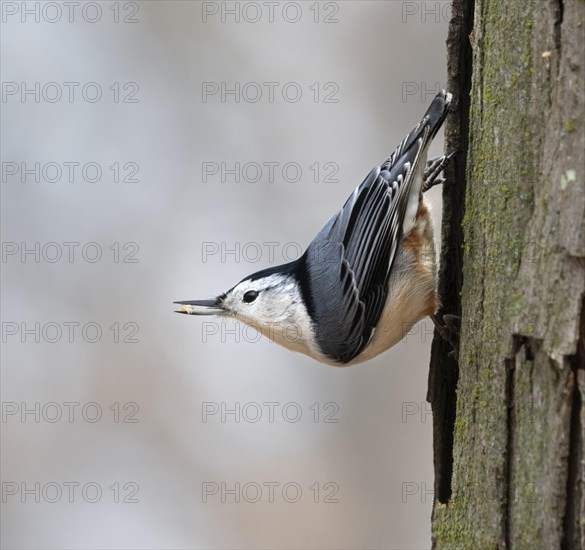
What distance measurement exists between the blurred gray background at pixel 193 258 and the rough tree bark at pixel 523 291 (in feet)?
5.75

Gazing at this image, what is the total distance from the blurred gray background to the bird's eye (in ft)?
3.17

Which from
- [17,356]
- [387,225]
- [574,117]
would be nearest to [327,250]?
[387,225]

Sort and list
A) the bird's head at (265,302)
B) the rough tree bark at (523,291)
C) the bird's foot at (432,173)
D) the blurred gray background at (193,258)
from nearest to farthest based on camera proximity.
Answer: the rough tree bark at (523,291), the bird's foot at (432,173), the bird's head at (265,302), the blurred gray background at (193,258)

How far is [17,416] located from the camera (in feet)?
11.8

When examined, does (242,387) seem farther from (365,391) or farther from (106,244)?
(106,244)

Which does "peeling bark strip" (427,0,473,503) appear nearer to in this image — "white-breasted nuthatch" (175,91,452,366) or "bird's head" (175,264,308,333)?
"white-breasted nuthatch" (175,91,452,366)

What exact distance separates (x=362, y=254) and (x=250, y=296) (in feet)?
1.47

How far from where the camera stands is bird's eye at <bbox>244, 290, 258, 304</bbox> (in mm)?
2615

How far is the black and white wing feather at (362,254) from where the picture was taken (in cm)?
235

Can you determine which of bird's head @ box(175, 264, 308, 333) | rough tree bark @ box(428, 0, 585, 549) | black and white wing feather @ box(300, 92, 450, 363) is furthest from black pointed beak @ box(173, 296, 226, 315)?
rough tree bark @ box(428, 0, 585, 549)

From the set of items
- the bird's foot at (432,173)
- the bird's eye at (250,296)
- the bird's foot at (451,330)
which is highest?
the bird's foot at (432,173)

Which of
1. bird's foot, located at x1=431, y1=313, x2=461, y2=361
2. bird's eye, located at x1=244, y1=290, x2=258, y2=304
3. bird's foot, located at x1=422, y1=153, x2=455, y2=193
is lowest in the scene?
bird's foot, located at x1=431, y1=313, x2=461, y2=361

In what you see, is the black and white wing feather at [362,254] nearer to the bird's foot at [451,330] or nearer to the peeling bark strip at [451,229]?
the peeling bark strip at [451,229]

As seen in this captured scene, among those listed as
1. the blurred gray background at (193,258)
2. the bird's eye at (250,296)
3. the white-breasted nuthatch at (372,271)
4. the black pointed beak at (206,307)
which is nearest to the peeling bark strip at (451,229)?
the white-breasted nuthatch at (372,271)
